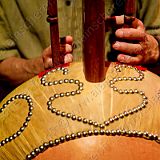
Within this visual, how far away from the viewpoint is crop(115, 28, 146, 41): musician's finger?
3.50 ft

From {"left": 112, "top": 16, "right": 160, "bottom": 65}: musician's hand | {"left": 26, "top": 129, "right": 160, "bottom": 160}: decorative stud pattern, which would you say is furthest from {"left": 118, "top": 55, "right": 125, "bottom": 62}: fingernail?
{"left": 26, "top": 129, "right": 160, "bottom": 160}: decorative stud pattern

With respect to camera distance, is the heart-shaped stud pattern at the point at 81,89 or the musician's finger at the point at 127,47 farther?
the musician's finger at the point at 127,47

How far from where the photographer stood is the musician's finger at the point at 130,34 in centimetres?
107

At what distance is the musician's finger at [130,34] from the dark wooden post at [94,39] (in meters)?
0.22

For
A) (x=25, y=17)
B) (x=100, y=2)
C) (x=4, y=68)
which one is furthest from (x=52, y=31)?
(x=4, y=68)

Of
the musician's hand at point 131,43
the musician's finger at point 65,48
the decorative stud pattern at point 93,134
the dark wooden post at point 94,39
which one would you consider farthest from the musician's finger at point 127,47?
the decorative stud pattern at point 93,134

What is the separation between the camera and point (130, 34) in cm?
111

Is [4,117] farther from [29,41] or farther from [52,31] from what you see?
[29,41]

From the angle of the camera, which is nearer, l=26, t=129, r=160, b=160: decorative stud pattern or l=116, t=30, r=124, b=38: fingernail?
l=26, t=129, r=160, b=160: decorative stud pattern

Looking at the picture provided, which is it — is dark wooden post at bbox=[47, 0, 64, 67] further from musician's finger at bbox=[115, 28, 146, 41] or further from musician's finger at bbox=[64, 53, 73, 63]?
musician's finger at bbox=[115, 28, 146, 41]

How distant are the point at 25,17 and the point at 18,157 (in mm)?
Result: 771

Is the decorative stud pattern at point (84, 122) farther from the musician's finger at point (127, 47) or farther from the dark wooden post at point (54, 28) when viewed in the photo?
the musician's finger at point (127, 47)

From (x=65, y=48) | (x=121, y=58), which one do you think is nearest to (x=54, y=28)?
(x=65, y=48)

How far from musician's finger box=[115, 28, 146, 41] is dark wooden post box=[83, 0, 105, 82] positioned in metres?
0.22
